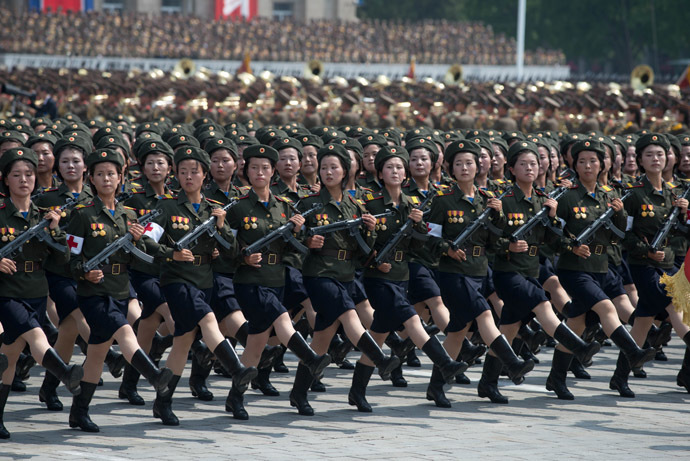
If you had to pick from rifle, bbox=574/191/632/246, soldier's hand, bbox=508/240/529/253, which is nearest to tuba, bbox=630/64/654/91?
rifle, bbox=574/191/632/246

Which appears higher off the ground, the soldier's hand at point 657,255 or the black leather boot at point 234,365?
the soldier's hand at point 657,255

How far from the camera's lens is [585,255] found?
9.59m

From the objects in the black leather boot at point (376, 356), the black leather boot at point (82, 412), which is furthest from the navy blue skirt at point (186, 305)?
the black leather boot at point (376, 356)

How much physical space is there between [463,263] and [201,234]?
1.90 metres

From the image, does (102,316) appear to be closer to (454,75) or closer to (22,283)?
(22,283)

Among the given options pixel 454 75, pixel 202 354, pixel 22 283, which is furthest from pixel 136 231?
pixel 454 75

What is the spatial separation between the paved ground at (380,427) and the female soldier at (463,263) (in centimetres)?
26

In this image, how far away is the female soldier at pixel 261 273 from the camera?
8.59 metres

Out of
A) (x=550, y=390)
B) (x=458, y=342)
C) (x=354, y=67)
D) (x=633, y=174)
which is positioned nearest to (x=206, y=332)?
(x=458, y=342)

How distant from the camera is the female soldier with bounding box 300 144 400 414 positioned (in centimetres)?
874

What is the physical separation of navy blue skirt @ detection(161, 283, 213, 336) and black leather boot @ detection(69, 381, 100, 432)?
69 cm

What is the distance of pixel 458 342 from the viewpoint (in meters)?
9.32

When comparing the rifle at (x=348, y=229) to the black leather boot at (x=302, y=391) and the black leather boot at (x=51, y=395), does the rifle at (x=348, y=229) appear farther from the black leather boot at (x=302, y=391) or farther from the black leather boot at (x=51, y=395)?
the black leather boot at (x=51, y=395)

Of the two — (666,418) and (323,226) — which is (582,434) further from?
(323,226)
